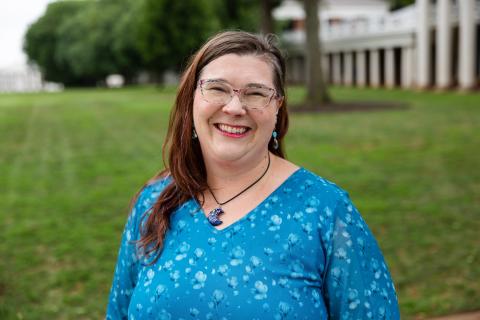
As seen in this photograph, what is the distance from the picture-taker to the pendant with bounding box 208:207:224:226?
2.13 m

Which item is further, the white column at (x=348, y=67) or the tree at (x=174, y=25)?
the white column at (x=348, y=67)

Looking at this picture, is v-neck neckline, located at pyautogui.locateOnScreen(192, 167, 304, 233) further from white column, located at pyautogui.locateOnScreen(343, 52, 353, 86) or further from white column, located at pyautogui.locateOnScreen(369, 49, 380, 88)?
white column, located at pyautogui.locateOnScreen(343, 52, 353, 86)

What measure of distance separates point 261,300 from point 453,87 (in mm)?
29509

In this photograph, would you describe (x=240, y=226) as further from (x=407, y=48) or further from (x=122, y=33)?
(x=122, y=33)

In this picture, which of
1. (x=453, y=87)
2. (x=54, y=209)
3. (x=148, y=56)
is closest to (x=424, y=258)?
(x=54, y=209)

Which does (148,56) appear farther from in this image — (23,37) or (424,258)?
(424,258)

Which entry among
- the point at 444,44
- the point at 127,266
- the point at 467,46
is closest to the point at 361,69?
the point at 444,44

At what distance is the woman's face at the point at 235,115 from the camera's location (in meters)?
2.12

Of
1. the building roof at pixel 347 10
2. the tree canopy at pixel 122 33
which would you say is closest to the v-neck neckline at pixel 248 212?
the tree canopy at pixel 122 33

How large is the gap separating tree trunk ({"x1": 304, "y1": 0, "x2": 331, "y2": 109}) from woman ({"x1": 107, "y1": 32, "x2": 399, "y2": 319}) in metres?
19.1

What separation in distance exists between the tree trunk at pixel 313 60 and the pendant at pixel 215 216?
1920 centimetres

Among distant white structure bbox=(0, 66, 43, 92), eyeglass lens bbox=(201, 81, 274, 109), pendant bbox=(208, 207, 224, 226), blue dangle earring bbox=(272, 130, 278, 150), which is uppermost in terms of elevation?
eyeglass lens bbox=(201, 81, 274, 109)

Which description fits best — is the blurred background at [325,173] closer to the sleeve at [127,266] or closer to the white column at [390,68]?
the sleeve at [127,266]

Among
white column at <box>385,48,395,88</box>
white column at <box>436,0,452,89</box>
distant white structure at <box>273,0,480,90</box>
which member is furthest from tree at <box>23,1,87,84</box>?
white column at <box>436,0,452,89</box>
